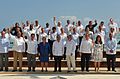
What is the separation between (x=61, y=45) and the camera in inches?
615

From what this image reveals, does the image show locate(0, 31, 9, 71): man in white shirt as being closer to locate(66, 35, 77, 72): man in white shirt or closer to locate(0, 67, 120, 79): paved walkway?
locate(0, 67, 120, 79): paved walkway

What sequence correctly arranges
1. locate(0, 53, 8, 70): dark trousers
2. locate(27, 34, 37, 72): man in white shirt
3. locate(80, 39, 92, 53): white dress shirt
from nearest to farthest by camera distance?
locate(80, 39, 92, 53): white dress shirt < locate(27, 34, 37, 72): man in white shirt < locate(0, 53, 8, 70): dark trousers

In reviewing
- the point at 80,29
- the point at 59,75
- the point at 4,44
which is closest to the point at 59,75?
the point at 59,75

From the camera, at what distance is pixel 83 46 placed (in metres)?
15.5

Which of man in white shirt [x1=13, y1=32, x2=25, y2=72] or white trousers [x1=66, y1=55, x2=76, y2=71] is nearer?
white trousers [x1=66, y1=55, x2=76, y2=71]

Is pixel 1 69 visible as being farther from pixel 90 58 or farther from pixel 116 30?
pixel 116 30

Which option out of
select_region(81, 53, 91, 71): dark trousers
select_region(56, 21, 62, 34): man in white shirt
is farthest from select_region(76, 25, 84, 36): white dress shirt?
select_region(81, 53, 91, 71): dark trousers

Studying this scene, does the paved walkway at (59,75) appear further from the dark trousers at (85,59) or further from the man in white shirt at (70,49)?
the man in white shirt at (70,49)

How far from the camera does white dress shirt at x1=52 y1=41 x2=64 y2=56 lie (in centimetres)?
1561

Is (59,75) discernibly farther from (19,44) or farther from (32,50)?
(19,44)

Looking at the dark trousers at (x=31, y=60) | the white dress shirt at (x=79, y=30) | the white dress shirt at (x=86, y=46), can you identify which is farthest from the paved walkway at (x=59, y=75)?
the white dress shirt at (x=79, y=30)

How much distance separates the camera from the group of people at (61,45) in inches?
612

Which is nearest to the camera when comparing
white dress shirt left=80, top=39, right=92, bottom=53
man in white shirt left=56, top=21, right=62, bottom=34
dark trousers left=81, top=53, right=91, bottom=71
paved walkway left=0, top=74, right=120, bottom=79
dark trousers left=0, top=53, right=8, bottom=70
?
paved walkway left=0, top=74, right=120, bottom=79

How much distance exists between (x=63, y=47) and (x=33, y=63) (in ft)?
5.33
